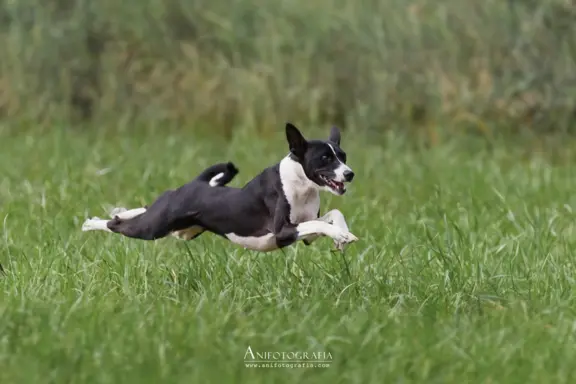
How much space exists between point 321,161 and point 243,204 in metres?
0.39

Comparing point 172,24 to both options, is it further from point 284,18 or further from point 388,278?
point 388,278

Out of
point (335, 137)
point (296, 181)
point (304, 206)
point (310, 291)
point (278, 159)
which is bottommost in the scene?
point (310, 291)

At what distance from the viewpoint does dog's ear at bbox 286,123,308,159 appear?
478 centimetres

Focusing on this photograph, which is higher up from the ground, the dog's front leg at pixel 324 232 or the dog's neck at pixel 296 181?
the dog's neck at pixel 296 181

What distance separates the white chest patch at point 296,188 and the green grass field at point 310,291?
47 centimetres

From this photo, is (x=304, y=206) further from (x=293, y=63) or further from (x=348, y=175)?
(x=293, y=63)

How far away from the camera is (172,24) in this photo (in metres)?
11.1

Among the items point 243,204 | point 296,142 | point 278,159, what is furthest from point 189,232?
point 278,159

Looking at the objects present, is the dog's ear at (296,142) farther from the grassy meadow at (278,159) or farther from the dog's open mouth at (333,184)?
the grassy meadow at (278,159)

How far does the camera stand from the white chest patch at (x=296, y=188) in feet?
15.8

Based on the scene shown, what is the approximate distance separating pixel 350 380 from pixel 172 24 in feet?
23.2

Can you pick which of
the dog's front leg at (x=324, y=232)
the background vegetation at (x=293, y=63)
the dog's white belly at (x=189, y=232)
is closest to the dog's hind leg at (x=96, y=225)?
the dog's white belly at (x=189, y=232)

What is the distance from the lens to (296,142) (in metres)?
4.82

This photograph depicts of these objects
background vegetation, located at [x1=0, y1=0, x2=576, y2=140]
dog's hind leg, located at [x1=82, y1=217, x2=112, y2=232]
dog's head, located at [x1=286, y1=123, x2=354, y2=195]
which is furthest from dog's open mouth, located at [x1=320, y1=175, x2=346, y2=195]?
background vegetation, located at [x1=0, y1=0, x2=576, y2=140]
